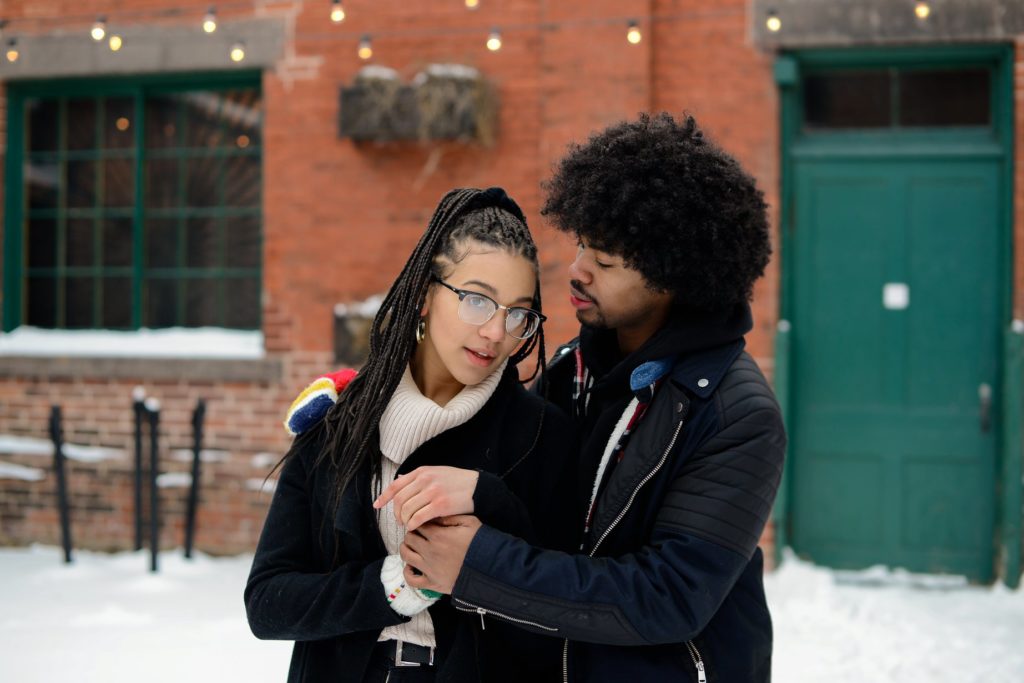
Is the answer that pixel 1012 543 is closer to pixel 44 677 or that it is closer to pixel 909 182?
pixel 909 182

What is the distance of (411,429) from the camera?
6.54 feet

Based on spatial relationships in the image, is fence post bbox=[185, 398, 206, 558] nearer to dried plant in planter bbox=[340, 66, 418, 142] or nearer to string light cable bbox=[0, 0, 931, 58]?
dried plant in planter bbox=[340, 66, 418, 142]

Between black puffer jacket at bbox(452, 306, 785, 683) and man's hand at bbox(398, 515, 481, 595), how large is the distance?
0.02 metres

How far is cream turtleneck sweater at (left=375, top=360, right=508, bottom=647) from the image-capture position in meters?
1.96

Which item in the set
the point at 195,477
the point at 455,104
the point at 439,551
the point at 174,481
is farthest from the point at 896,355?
the point at 174,481

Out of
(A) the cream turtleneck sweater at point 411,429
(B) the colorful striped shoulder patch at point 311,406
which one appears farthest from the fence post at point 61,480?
(A) the cream turtleneck sweater at point 411,429

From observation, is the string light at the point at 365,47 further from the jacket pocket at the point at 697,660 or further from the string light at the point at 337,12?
the jacket pocket at the point at 697,660

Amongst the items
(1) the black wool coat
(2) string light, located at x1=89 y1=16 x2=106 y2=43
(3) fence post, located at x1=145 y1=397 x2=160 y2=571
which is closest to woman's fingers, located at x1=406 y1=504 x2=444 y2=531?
(1) the black wool coat

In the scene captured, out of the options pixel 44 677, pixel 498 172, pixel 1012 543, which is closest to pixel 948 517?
pixel 1012 543

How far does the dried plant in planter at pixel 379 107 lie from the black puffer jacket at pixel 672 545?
4.06 meters

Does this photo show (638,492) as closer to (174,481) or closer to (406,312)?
(406,312)

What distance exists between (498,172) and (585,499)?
406 centimetres

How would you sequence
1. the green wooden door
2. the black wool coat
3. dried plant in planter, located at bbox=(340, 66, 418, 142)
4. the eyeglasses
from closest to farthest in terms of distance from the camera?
the black wool coat
the eyeglasses
the green wooden door
dried plant in planter, located at bbox=(340, 66, 418, 142)

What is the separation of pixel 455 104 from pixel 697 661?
4422mm
